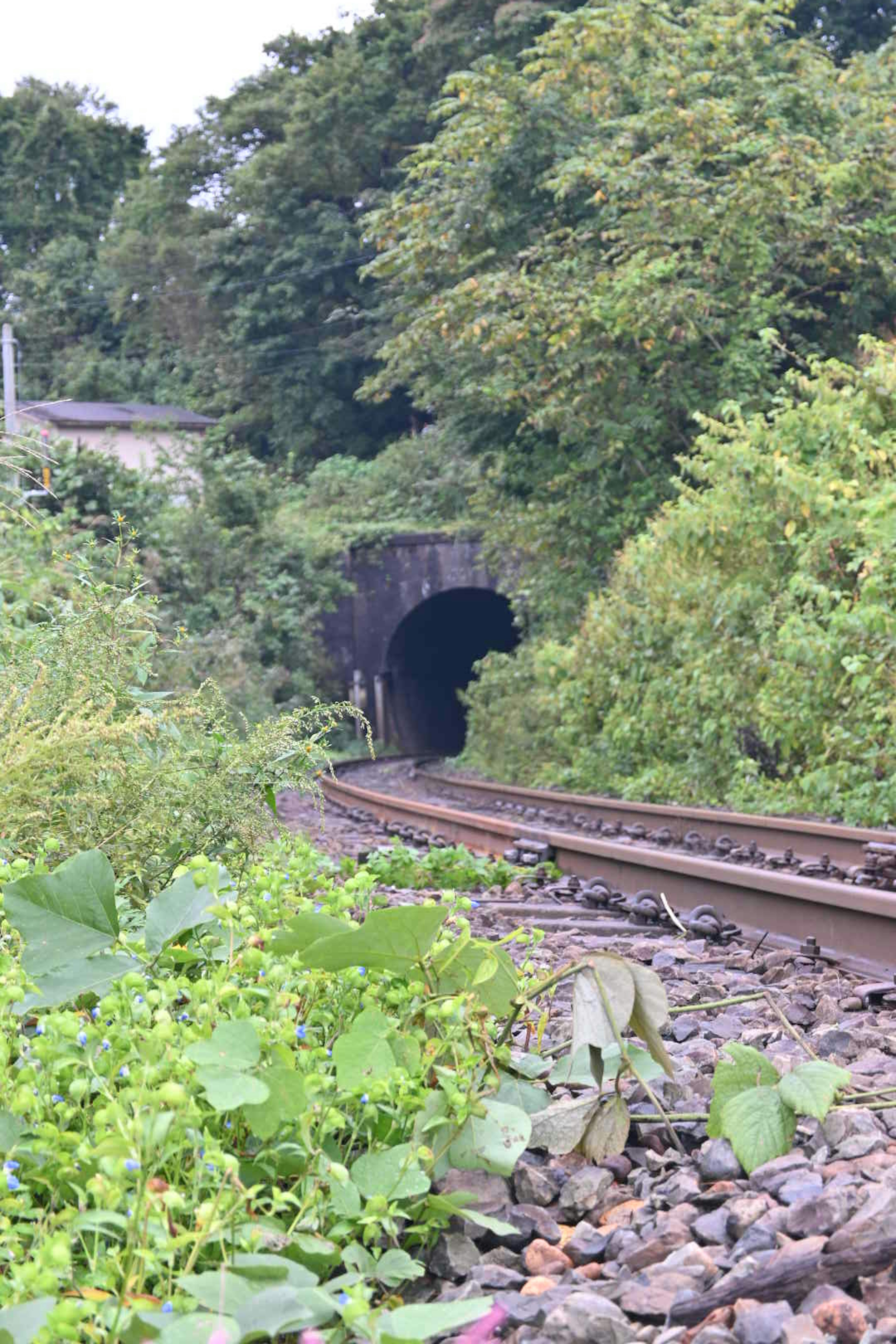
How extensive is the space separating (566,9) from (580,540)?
59.2 feet

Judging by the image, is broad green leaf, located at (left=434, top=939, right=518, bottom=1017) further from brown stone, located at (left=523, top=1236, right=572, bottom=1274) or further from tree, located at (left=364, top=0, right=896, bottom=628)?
tree, located at (left=364, top=0, right=896, bottom=628)

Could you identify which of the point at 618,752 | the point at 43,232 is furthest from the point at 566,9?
the point at 43,232

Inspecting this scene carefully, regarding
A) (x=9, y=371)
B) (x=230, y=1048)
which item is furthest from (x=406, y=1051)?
(x=9, y=371)

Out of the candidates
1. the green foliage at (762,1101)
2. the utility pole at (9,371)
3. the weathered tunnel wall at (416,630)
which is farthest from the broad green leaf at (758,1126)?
the weathered tunnel wall at (416,630)

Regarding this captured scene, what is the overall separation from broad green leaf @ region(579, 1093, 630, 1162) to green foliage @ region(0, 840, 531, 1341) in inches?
6.1

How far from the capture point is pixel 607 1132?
2.22 metres

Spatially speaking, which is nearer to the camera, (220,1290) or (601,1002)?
(220,1290)

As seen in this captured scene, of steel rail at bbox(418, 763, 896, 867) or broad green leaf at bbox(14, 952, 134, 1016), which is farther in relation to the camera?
steel rail at bbox(418, 763, 896, 867)

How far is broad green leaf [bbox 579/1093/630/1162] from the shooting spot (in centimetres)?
221

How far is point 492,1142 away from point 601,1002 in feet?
1.11

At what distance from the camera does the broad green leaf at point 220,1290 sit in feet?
5.20

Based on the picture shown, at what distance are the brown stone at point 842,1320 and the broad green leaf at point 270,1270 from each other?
60 cm

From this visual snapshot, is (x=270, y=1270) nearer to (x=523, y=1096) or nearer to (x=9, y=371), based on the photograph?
(x=523, y=1096)

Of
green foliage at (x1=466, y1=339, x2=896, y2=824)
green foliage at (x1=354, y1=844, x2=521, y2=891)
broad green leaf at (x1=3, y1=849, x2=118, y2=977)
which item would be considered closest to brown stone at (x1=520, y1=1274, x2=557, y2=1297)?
broad green leaf at (x1=3, y1=849, x2=118, y2=977)
